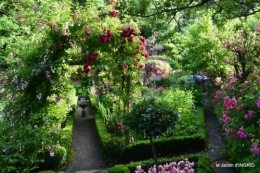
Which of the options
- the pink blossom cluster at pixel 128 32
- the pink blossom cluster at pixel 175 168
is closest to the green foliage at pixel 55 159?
the pink blossom cluster at pixel 175 168

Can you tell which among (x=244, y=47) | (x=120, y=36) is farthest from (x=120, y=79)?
(x=244, y=47)

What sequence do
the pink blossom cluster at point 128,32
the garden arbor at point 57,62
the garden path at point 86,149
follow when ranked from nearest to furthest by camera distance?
the garden arbor at point 57,62
the pink blossom cluster at point 128,32
the garden path at point 86,149

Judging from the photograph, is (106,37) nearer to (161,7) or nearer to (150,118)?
(150,118)

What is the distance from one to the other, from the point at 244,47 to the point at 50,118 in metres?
5.46

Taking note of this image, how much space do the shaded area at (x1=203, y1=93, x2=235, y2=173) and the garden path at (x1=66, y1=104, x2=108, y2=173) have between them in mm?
2506

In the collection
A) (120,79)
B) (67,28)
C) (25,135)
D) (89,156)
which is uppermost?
(67,28)

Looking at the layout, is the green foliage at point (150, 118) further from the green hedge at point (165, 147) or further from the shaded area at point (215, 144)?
the green hedge at point (165, 147)

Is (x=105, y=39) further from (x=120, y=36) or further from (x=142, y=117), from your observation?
(x=142, y=117)

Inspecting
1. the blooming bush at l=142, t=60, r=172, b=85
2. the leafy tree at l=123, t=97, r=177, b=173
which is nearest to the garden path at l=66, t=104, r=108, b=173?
the leafy tree at l=123, t=97, r=177, b=173

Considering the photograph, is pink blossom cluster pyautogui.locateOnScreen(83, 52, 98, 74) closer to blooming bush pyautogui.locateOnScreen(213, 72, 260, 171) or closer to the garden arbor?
the garden arbor

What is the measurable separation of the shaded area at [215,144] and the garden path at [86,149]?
8.22 feet

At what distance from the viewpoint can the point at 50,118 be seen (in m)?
7.25

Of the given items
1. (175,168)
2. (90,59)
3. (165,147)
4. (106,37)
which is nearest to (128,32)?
(106,37)

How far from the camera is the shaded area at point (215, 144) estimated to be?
5.96 meters
